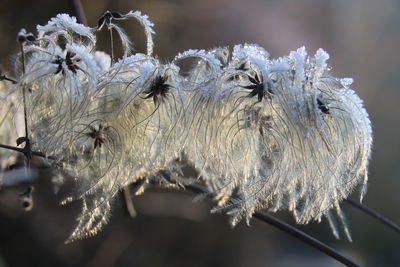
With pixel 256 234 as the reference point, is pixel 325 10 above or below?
above

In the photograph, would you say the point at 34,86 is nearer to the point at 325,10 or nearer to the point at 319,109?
the point at 319,109

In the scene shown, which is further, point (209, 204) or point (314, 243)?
point (209, 204)

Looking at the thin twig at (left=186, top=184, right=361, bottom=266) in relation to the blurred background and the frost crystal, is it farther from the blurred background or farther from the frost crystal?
the blurred background

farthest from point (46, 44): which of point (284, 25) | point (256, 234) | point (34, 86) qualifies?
point (256, 234)

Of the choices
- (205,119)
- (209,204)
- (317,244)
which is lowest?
(209,204)

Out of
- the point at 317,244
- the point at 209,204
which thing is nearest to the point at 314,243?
the point at 317,244

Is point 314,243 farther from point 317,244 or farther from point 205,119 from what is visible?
point 205,119

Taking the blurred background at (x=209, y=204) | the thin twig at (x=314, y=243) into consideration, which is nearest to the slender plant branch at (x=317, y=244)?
the thin twig at (x=314, y=243)
